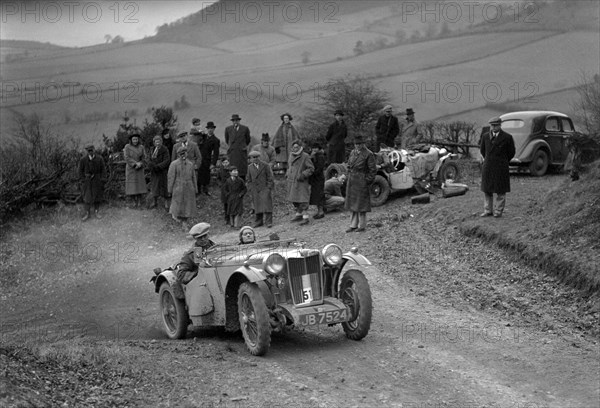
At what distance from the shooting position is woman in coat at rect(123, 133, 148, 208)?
23.9 meters

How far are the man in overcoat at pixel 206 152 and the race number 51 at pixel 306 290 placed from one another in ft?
43.9

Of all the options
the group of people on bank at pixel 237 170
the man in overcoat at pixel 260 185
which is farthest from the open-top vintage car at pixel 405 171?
the man in overcoat at pixel 260 185

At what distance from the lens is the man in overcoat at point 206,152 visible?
81.6 ft

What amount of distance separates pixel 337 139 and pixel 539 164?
223 inches

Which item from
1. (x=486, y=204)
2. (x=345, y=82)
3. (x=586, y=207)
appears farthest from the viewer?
(x=345, y=82)

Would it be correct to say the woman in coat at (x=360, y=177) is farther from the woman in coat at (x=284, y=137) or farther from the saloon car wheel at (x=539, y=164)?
the saloon car wheel at (x=539, y=164)

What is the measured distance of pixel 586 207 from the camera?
15.8 meters

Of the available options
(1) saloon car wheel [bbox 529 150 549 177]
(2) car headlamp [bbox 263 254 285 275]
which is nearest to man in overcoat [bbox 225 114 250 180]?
(1) saloon car wheel [bbox 529 150 549 177]

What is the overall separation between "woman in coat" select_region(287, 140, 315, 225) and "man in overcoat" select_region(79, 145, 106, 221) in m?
5.72

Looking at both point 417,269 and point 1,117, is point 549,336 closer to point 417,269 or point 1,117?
point 417,269

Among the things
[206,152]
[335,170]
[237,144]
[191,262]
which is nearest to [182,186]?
[237,144]

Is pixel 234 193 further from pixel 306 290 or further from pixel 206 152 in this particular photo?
pixel 306 290

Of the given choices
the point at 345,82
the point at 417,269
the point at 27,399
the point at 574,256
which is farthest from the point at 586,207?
the point at 345,82

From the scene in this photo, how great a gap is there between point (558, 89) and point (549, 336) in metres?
20.5
